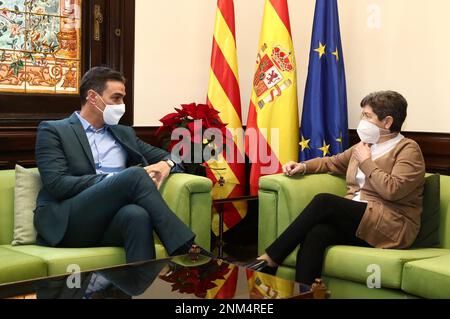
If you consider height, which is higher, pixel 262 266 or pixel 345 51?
pixel 345 51

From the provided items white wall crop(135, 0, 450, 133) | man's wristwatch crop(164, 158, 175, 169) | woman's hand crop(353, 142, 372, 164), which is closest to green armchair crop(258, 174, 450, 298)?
woman's hand crop(353, 142, 372, 164)

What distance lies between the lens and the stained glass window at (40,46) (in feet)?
11.5

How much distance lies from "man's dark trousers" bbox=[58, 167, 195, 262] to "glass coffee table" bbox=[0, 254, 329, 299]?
0.34 metres

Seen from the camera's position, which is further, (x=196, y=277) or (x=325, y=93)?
(x=325, y=93)

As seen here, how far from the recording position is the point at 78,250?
9.19ft

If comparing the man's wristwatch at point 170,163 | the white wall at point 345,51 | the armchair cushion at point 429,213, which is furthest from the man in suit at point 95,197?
the armchair cushion at point 429,213

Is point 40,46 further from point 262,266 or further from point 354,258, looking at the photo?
point 354,258

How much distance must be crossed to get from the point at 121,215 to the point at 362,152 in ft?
3.90

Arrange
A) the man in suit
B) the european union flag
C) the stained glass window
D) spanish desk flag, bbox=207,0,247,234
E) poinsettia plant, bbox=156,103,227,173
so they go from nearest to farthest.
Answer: the man in suit, the stained glass window, poinsettia plant, bbox=156,103,227,173, the european union flag, spanish desk flag, bbox=207,0,247,234

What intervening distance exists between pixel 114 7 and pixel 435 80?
1959 mm

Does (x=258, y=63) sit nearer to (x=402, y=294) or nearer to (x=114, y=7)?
(x=114, y=7)

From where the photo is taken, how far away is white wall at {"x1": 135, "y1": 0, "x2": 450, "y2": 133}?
3.68m

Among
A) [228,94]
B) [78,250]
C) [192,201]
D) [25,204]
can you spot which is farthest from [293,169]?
[25,204]

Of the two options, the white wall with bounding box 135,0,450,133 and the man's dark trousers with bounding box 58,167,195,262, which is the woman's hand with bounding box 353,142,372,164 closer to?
the white wall with bounding box 135,0,450,133
